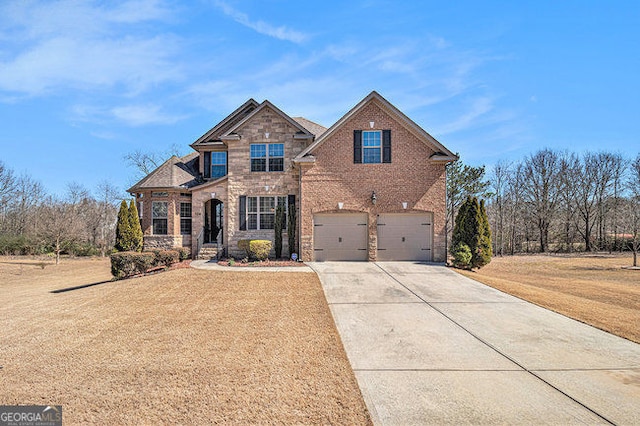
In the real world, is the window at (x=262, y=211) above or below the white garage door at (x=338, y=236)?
above

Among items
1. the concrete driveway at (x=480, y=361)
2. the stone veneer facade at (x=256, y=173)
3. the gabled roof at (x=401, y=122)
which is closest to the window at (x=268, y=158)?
the stone veneer facade at (x=256, y=173)

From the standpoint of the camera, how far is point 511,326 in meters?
7.64

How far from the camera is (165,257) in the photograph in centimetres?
1485

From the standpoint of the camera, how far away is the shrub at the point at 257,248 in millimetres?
16047

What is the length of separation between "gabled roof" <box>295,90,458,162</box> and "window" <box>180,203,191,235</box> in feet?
26.6

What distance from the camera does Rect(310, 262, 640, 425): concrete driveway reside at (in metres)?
4.23

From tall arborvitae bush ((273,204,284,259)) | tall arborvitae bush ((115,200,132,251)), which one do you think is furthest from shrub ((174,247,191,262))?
tall arborvitae bush ((273,204,284,259))

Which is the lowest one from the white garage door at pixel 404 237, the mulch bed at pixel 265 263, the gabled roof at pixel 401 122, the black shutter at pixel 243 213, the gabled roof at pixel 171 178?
the mulch bed at pixel 265 263

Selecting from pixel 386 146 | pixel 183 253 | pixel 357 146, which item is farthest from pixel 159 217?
pixel 386 146

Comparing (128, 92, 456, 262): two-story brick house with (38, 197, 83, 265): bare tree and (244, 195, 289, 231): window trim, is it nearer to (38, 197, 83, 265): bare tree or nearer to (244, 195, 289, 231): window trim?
(244, 195, 289, 231): window trim

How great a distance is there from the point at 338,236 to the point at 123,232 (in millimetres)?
11983

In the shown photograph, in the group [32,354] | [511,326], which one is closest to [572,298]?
[511,326]

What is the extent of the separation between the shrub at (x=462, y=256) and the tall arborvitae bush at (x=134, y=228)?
55.3 ft

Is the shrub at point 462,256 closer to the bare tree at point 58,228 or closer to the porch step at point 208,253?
the porch step at point 208,253
